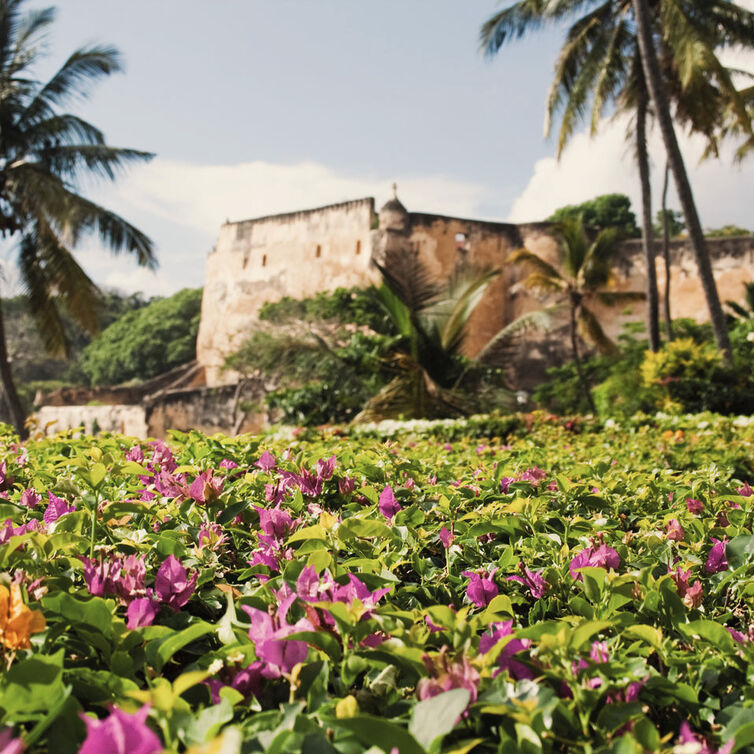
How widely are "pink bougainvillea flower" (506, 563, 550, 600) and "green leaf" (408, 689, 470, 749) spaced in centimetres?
48

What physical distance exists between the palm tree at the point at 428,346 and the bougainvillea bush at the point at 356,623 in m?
8.25

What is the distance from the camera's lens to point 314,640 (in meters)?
0.81

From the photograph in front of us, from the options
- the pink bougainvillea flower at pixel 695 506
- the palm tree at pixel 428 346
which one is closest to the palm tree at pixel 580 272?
the palm tree at pixel 428 346

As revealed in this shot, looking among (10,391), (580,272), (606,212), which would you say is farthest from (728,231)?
(10,391)

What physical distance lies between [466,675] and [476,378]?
1037 centimetres

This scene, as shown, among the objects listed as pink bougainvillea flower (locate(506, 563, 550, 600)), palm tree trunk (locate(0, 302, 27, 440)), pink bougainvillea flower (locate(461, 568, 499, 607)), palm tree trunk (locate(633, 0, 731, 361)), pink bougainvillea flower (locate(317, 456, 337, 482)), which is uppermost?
palm tree trunk (locate(633, 0, 731, 361))

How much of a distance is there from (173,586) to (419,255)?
2027cm

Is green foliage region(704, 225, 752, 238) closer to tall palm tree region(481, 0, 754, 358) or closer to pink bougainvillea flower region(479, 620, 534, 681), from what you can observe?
tall palm tree region(481, 0, 754, 358)

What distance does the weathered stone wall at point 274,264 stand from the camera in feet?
70.8

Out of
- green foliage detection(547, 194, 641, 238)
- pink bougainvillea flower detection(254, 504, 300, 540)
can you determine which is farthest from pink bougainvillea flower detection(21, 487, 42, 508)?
green foliage detection(547, 194, 641, 238)

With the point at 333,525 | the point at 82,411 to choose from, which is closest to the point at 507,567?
the point at 333,525

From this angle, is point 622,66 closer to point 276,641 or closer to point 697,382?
point 697,382

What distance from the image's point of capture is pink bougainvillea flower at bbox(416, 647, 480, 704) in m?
0.73

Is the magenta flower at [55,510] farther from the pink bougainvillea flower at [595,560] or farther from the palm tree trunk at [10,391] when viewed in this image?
the palm tree trunk at [10,391]
